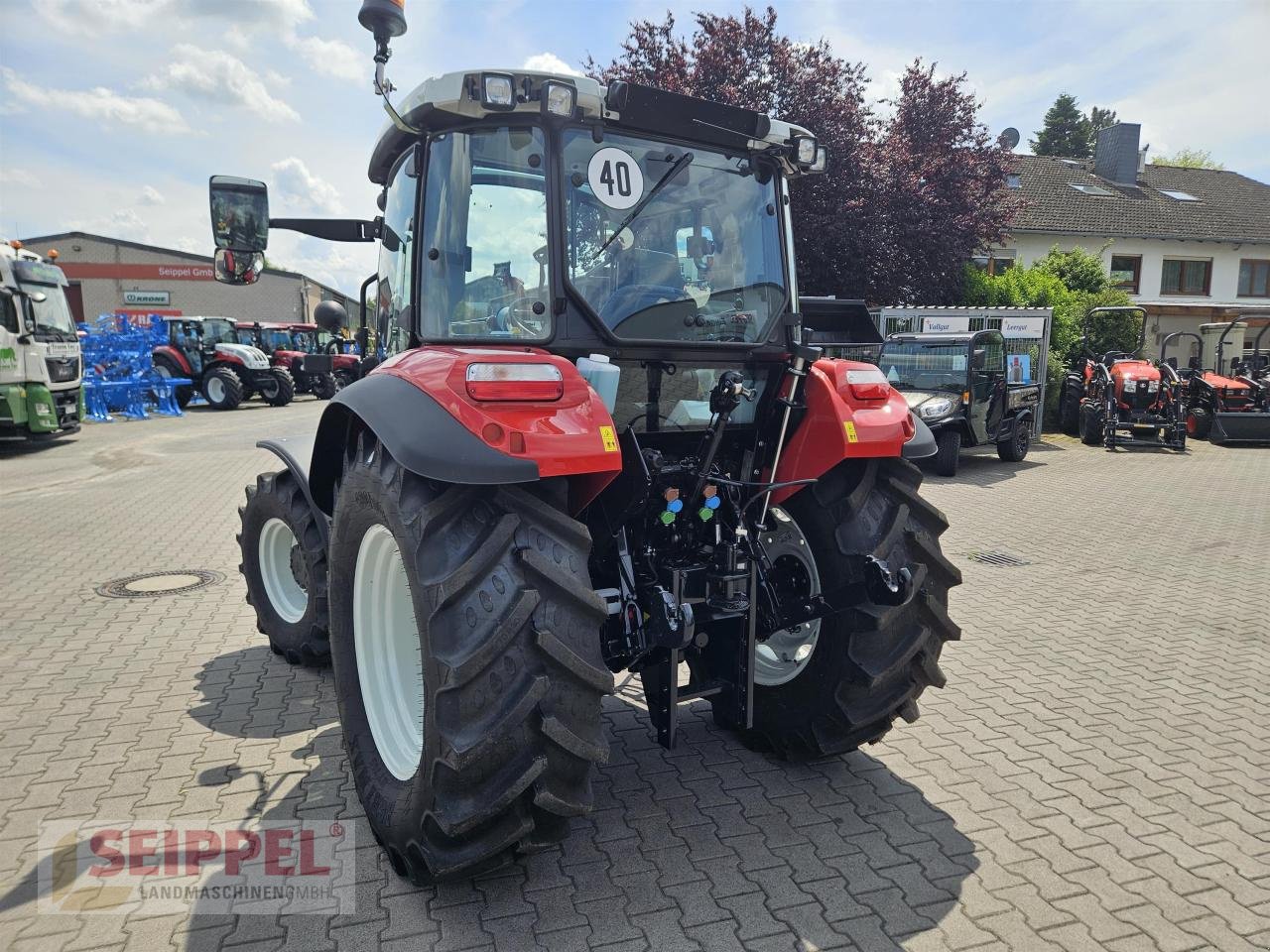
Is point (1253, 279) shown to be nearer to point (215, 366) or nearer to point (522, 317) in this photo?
point (215, 366)

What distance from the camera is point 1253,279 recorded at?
Result: 100ft

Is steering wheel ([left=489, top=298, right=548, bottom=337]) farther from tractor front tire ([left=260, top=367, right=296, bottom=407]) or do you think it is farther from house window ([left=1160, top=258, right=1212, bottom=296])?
house window ([left=1160, top=258, right=1212, bottom=296])

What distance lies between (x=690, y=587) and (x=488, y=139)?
5.47 ft

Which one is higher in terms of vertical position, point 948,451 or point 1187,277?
point 1187,277

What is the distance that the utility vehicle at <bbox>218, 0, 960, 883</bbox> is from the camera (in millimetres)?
2285

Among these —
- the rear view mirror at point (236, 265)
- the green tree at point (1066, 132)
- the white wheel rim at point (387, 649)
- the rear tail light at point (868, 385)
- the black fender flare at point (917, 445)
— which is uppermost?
the green tree at point (1066, 132)

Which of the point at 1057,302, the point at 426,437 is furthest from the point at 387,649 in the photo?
the point at 1057,302

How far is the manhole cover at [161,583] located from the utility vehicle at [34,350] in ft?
29.2

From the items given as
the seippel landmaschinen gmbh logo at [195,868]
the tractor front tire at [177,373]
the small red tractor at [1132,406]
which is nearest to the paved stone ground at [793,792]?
the seippel landmaschinen gmbh logo at [195,868]

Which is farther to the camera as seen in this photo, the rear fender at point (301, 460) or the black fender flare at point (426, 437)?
the rear fender at point (301, 460)

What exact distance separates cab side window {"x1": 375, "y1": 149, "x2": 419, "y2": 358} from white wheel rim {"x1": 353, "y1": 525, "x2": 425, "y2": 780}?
821mm

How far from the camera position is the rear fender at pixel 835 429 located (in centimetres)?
307

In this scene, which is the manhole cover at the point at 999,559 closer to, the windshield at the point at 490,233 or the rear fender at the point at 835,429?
the rear fender at the point at 835,429

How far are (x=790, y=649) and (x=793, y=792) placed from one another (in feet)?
1.84
